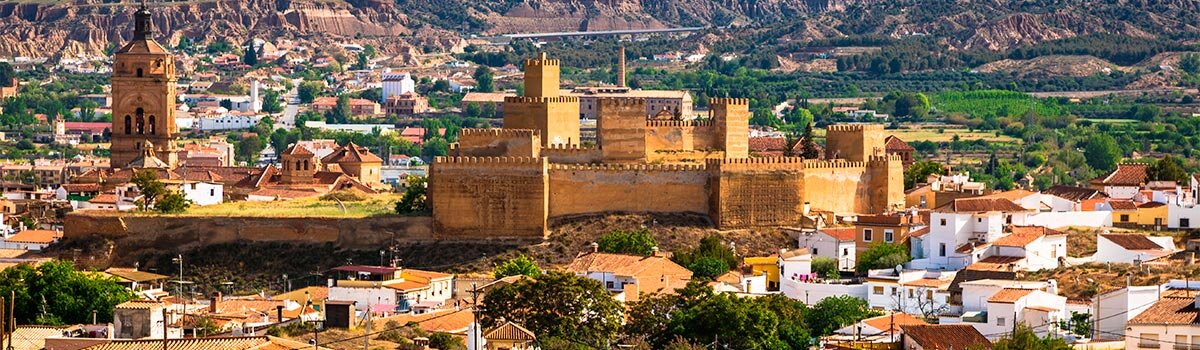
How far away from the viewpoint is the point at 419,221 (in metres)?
60.7

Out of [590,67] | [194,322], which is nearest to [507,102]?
[194,322]

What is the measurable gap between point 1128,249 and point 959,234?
3042mm

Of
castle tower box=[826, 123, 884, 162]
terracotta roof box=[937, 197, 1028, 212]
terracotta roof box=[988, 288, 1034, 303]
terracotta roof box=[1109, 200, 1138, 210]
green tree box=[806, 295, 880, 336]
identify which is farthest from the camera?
castle tower box=[826, 123, 884, 162]

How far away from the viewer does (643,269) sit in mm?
50844

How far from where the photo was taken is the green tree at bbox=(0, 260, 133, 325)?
49312 mm

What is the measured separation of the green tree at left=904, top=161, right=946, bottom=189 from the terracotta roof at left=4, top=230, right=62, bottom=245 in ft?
64.0

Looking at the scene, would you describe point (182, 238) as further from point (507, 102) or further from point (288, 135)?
point (288, 135)

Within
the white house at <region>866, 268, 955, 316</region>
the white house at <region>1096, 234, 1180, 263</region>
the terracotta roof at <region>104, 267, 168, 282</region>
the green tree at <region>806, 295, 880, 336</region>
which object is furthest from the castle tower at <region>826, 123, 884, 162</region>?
the green tree at <region>806, 295, 880, 336</region>

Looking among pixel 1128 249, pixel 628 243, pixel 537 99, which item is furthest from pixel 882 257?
pixel 537 99

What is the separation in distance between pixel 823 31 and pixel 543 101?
136 metres

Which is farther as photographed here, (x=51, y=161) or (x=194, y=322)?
(x=51, y=161)

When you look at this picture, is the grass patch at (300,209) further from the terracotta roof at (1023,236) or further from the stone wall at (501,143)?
the terracotta roof at (1023,236)

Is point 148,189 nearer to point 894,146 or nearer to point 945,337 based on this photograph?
point 894,146

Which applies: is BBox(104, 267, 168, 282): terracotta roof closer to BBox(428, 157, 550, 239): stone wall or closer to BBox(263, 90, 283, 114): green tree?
BBox(428, 157, 550, 239): stone wall
